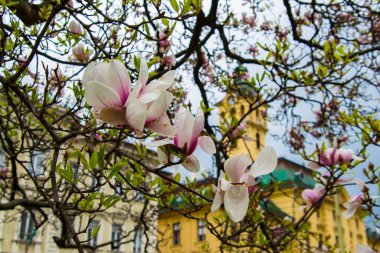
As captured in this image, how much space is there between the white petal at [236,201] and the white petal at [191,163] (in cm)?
12

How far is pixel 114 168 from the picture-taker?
111 cm

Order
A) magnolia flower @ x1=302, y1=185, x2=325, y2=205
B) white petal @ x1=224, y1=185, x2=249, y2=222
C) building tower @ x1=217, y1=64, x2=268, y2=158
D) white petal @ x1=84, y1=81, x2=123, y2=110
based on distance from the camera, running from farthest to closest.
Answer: building tower @ x1=217, y1=64, x2=268, y2=158, magnolia flower @ x1=302, y1=185, x2=325, y2=205, white petal @ x1=224, y1=185, x2=249, y2=222, white petal @ x1=84, y1=81, x2=123, y2=110

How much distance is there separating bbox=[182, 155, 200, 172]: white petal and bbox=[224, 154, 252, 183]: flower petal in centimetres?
10

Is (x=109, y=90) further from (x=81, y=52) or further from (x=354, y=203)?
(x=354, y=203)

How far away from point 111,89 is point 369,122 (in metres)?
1.60

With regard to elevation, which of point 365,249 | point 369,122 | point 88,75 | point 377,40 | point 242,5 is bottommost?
point 365,249

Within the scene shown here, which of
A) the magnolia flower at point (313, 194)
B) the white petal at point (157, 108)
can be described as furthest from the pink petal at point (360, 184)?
the white petal at point (157, 108)

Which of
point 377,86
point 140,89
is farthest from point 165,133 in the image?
point 377,86

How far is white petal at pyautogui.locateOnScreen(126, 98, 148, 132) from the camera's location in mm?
834

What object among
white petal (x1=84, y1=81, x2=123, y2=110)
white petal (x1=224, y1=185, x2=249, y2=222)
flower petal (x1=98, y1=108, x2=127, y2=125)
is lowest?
white petal (x1=224, y1=185, x2=249, y2=222)

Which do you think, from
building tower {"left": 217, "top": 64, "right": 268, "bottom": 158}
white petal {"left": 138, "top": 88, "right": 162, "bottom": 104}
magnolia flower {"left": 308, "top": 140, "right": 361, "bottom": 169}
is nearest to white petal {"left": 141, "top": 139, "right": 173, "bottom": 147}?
white petal {"left": 138, "top": 88, "right": 162, "bottom": 104}

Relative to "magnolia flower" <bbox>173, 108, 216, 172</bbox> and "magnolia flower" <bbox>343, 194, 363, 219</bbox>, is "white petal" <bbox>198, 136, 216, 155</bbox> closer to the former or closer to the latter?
"magnolia flower" <bbox>173, 108, 216, 172</bbox>

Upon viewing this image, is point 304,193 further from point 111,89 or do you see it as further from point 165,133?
point 111,89

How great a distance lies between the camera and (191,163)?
3.46 feet
